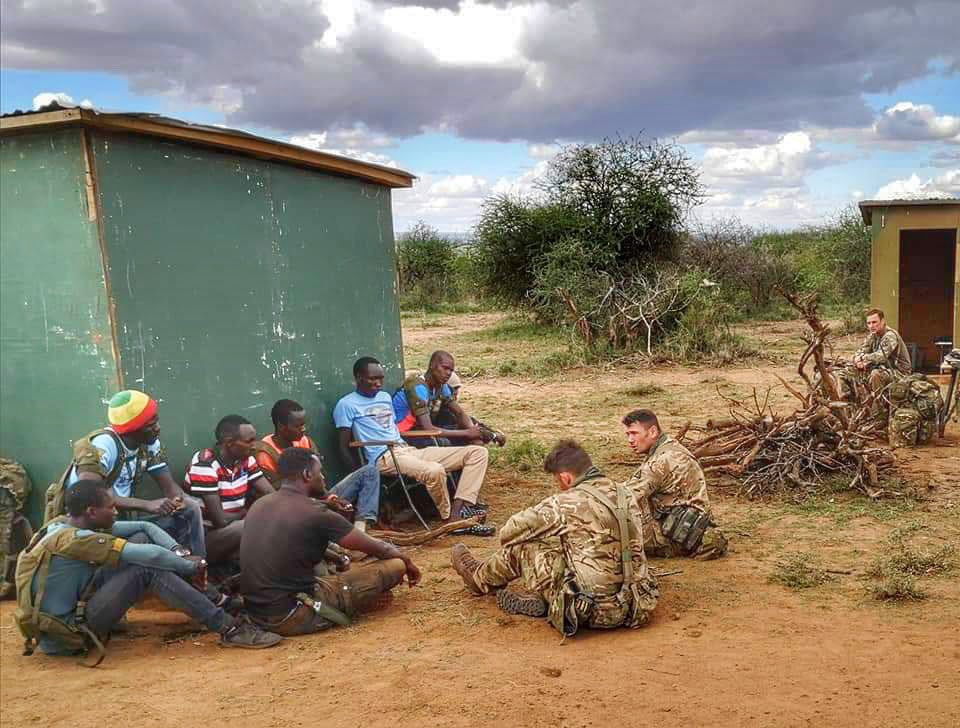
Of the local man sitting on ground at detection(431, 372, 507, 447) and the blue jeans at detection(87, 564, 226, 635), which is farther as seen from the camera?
the local man sitting on ground at detection(431, 372, 507, 447)

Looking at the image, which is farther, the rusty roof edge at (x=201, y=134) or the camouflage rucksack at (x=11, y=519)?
the camouflage rucksack at (x=11, y=519)

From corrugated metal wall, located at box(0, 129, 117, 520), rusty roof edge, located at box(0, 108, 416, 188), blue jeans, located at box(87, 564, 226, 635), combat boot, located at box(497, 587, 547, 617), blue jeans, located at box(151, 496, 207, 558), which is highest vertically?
rusty roof edge, located at box(0, 108, 416, 188)

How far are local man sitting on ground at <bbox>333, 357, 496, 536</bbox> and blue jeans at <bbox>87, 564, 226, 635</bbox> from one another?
87.0 inches

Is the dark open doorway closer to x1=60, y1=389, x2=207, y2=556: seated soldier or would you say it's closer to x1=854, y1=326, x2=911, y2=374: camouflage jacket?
x1=854, y1=326, x2=911, y2=374: camouflage jacket

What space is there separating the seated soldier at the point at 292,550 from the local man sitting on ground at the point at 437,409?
8.34ft

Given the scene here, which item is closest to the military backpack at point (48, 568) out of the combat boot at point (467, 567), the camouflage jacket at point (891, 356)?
the combat boot at point (467, 567)

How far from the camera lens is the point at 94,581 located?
4699 mm

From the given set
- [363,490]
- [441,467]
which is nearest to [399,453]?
[441,467]

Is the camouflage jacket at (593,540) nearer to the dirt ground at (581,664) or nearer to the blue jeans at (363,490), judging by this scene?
the dirt ground at (581,664)

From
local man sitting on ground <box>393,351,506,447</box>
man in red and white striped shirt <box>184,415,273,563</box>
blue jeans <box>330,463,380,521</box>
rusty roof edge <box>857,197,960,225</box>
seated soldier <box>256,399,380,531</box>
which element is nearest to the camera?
man in red and white striped shirt <box>184,415,273,563</box>

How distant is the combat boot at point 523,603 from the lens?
5059 mm

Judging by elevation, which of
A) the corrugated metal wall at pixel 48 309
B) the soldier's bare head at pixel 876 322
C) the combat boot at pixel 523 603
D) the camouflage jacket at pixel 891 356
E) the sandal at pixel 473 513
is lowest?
the sandal at pixel 473 513

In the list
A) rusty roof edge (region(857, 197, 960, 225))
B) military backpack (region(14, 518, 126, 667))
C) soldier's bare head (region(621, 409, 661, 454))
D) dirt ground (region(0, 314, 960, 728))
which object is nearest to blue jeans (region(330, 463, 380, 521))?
dirt ground (region(0, 314, 960, 728))

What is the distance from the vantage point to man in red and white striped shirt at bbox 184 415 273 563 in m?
5.56
